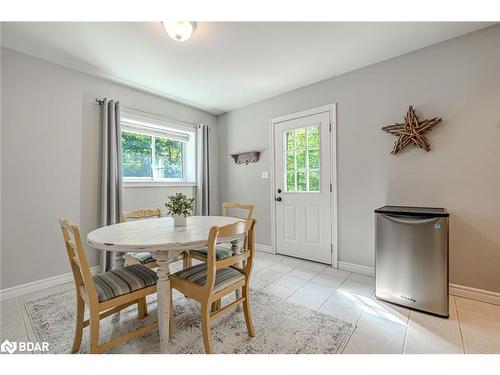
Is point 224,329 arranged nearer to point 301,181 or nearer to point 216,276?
point 216,276

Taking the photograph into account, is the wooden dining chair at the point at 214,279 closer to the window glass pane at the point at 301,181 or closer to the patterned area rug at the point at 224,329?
the patterned area rug at the point at 224,329

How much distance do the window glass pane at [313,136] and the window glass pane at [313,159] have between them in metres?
0.08

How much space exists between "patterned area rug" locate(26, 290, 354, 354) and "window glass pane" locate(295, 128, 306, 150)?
197cm

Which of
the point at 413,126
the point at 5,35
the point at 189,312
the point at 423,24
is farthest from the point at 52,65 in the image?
the point at 413,126

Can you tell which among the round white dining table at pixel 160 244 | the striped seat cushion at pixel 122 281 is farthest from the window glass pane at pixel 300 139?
the striped seat cushion at pixel 122 281

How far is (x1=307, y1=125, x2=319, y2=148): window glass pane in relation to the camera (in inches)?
114

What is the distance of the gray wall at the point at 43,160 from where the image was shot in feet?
6.82

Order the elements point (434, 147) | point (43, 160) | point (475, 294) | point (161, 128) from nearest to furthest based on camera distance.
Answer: point (475, 294) → point (434, 147) → point (43, 160) → point (161, 128)

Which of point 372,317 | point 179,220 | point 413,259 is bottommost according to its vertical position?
point 372,317

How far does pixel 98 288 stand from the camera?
4.12 feet

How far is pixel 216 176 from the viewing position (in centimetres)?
411

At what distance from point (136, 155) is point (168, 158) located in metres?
0.49

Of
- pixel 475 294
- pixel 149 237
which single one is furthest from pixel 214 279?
pixel 475 294

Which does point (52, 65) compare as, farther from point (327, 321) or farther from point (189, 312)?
point (327, 321)
